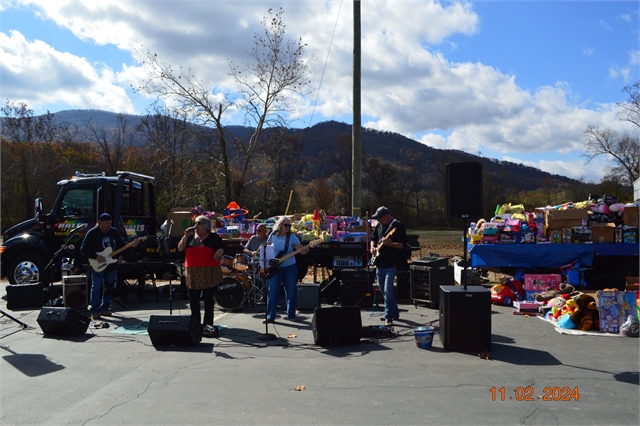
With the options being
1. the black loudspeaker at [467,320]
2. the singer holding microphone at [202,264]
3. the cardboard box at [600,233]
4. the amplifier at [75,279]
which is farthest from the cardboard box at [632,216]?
the amplifier at [75,279]

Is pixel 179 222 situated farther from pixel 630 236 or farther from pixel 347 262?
pixel 630 236

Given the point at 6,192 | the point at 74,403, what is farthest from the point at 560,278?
the point at 6,192

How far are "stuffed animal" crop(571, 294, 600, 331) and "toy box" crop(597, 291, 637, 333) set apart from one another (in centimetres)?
20

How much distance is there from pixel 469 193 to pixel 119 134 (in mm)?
48346

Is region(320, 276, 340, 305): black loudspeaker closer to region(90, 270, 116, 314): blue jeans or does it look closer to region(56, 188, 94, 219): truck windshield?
region(90, 270, 116, 314): blue jeans

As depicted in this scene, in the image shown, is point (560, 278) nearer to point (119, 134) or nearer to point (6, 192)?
point (6, 192)

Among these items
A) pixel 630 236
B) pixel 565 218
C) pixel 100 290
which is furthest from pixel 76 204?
pixel 630 236

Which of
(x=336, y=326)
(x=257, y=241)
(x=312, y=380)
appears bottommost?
(x=312, y=380)

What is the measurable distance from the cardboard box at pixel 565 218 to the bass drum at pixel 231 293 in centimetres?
716

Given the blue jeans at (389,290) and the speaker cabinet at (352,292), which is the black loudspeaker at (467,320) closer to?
the blue jeans at (389,290)

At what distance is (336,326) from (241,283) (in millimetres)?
3860

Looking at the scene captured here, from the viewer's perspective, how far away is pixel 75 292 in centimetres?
1105

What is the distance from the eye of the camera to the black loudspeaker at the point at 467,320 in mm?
7387

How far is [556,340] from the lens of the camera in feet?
26.8
